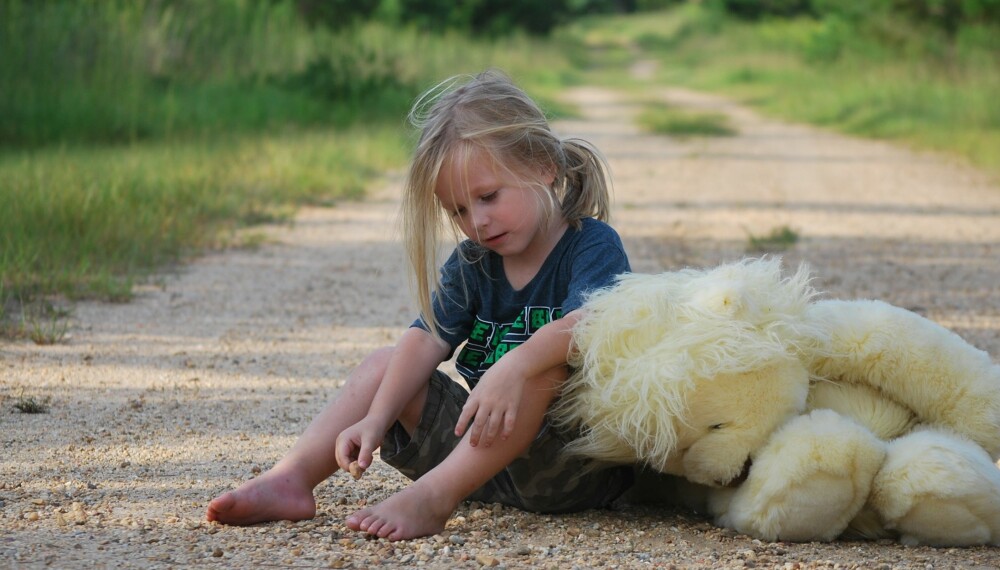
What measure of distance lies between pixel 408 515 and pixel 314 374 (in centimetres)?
164

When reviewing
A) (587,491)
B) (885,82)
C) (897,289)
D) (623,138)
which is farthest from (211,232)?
(885,82)

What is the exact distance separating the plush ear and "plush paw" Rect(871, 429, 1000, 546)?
4.0 inches

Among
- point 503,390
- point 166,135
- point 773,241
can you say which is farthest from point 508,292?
point 166,135

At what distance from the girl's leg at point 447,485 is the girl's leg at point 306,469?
0.51ft

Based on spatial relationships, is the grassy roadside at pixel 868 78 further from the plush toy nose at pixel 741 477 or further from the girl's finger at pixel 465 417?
the girl's finger at pixel 465 417

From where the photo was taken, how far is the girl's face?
102 inches

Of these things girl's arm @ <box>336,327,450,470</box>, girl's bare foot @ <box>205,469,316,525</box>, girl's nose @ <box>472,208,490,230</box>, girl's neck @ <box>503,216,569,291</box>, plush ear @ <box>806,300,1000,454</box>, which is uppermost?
girl's nose @ <box>472,208,490,230</box>

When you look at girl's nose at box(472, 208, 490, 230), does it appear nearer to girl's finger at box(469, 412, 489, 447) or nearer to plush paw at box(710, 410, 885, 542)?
girl's finger at box(469, 412, 489, 447)

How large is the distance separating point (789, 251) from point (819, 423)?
4023mm

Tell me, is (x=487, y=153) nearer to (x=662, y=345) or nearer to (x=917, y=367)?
(x=662, y=345)

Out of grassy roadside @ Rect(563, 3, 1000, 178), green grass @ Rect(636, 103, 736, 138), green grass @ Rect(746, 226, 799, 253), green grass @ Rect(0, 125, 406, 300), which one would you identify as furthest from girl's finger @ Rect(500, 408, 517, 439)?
green grass @ Rect(636, 103, 736, 138)

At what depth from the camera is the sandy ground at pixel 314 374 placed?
2.30 m

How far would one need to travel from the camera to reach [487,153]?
103 inches

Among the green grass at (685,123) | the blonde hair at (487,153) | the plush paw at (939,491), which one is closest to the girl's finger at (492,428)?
the blonde hair at (487,153)
